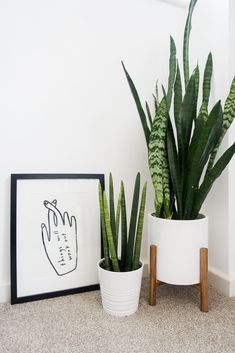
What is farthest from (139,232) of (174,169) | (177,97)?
(177,97)

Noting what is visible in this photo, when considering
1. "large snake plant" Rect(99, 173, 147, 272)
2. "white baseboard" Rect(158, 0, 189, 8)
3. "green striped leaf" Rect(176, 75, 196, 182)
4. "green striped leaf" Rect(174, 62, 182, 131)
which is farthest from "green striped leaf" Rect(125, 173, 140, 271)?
"white baseboard" Rect(158, 0, 189, 8)

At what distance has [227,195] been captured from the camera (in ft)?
4.08

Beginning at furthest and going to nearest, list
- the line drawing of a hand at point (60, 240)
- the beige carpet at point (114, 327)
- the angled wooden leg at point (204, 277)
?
the line drawing of a hand at point (60, 240) < the angled wooden leg at point (204, 277) < the beige carpet at point (114, 327)

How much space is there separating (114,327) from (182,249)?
15.4 inches

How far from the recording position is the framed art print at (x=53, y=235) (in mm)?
1149

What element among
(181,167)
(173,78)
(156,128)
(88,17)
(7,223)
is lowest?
(7,223)

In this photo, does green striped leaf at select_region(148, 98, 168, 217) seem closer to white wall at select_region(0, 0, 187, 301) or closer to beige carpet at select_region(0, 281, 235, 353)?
white wall at select_region(0, 0, 187, 301)

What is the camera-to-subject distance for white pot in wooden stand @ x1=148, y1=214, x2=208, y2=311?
3.51ft

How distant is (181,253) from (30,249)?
0.65m

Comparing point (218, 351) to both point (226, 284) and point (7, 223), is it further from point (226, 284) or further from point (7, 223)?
point (7, 223)

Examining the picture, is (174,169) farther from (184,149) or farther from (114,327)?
(114,327)

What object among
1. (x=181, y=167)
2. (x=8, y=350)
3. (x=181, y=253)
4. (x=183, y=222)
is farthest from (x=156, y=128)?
(x=8, y=350)

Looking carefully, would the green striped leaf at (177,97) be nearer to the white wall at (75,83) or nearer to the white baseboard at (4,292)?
the white wall at (75,83)

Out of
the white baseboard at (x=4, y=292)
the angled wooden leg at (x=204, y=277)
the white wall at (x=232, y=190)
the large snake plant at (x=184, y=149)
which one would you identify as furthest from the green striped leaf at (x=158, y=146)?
the white baseboard at (x=4, y=292)
